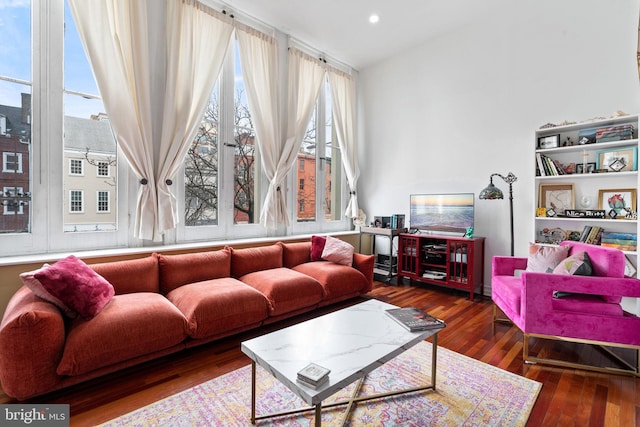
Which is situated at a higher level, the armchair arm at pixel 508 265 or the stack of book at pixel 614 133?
the stack of book at pixel 614 133

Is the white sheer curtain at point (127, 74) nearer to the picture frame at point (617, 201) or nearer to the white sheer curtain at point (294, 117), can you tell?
the white sheer curtain at point (294, 117)

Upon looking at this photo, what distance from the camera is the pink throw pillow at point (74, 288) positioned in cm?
189

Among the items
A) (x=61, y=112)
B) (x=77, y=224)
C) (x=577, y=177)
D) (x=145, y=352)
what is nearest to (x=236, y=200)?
(x=77, y=224)

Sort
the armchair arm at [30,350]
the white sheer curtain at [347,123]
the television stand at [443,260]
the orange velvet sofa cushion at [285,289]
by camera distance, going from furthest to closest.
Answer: the white sheer curtain at [347,123]
the television stand at [443,260]
the orange velvet sofa cushion at [285,289]
the armchair arm at [30,350]

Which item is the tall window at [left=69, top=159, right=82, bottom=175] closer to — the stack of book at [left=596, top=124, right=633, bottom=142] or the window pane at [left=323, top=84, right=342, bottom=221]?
the window pane at [left=323, top=84, right=342, bottom=221]

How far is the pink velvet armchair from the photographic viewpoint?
2141 mm

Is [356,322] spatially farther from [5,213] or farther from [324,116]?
[324,116]

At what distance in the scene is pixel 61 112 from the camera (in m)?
2.65

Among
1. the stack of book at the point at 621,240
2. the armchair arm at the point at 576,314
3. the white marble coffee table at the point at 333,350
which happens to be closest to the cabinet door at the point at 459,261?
the stack of book at the point at 621,240

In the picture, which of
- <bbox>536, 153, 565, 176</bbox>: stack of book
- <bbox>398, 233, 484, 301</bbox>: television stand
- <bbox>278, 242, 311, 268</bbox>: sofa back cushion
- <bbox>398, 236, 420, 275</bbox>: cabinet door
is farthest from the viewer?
<bbox>398, 236, 420, 275</bbox>: cabinet door

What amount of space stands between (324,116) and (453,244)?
2877 millimetres

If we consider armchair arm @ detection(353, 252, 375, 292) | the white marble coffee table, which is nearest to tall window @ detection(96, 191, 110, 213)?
the white marble coffee table

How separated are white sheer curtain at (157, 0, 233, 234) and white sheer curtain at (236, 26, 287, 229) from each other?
393 mm

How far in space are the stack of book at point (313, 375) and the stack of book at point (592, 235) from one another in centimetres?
323
